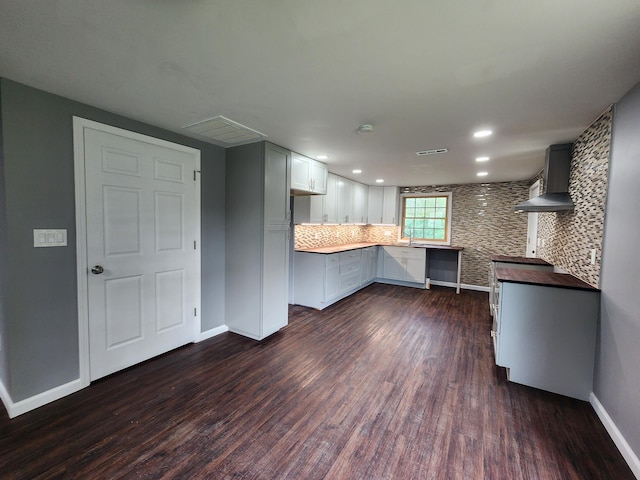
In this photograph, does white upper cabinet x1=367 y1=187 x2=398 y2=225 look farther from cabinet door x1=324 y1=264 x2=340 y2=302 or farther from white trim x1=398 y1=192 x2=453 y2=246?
cabinet door x1=324 y1=264 x2=340 y2=302

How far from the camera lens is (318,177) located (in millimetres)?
4020

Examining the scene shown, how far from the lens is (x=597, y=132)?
89.5 inches

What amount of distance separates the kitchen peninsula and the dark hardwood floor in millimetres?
1428

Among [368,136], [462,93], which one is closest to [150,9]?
[462,93]

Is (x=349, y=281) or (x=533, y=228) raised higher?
(x=533, y=228)

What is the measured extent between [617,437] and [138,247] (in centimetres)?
388

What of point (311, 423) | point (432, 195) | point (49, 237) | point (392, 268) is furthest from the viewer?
point (432, 195)

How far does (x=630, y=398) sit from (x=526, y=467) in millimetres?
767

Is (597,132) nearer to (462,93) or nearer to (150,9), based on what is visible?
(462,93)

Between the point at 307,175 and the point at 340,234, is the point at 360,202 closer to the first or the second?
the point at 340,234

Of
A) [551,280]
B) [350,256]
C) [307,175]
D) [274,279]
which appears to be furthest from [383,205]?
[551,280]

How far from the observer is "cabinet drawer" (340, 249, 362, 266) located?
186 inches

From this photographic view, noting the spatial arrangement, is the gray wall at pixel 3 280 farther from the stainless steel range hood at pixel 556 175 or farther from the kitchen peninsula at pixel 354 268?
the stainless steel range hood at pixel 556 175

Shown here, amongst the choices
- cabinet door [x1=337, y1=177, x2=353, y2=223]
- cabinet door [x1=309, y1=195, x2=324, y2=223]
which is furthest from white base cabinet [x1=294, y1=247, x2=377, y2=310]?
cabinet door [x1=337, y1=177, x2=353, y2=223]
